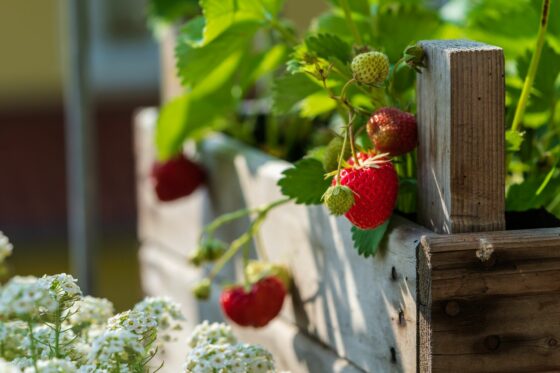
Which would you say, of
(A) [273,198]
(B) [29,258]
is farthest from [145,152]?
(B) [29,258]

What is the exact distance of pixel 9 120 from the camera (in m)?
4.84

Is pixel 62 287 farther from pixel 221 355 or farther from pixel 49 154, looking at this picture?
pixel 49 154

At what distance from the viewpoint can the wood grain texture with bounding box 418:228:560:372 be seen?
2.77 ft

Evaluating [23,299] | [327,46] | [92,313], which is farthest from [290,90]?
[23,299]

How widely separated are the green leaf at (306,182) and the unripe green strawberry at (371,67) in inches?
5.2

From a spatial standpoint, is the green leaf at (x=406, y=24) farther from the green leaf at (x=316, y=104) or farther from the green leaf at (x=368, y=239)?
the green leaf at (x=368, y=239)

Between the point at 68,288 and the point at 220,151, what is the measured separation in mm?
702

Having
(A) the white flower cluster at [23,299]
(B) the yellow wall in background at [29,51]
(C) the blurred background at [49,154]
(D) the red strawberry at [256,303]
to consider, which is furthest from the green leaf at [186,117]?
(B) the yellow wall in background at [29,51]

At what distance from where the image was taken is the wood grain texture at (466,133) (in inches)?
33.5

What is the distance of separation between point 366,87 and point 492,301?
0.78 ft

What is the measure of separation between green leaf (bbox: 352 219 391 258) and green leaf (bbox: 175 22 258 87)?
10.3 inches

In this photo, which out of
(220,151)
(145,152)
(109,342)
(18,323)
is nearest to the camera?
(109,342)

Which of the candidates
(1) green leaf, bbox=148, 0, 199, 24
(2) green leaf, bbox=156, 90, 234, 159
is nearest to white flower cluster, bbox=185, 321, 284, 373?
(2) green leaf, bbox=156, 90, 234, 159

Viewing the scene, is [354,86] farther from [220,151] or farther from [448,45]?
[220,151]
